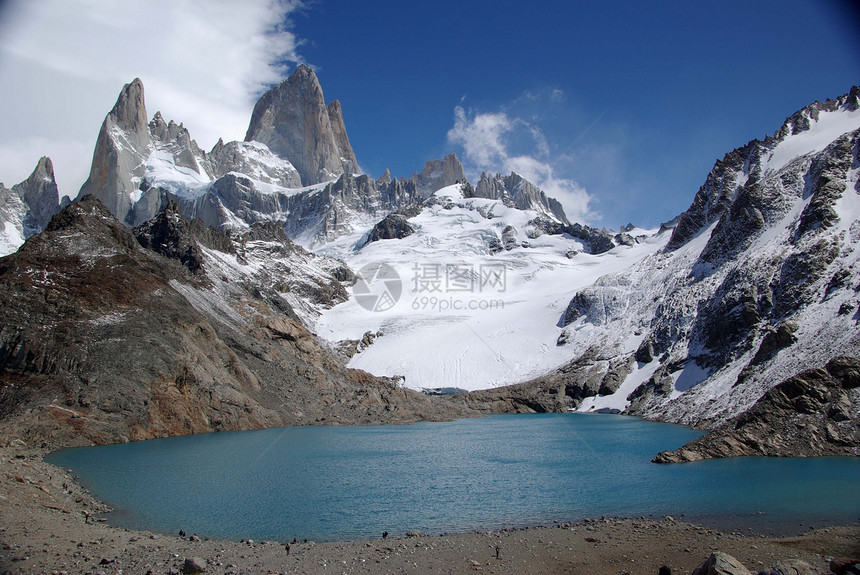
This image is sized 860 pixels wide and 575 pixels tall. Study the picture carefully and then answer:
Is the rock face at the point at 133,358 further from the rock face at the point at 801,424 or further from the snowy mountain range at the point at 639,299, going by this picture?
the rock face at the point at 801,424

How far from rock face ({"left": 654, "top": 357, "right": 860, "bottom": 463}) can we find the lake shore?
14203 millimetres

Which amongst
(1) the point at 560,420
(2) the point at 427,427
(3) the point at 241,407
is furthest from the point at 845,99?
(3) the point at 241,407

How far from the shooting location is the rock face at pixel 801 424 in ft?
100

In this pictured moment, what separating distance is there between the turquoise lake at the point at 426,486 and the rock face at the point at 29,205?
177120 mm

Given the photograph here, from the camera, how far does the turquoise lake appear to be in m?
20.0

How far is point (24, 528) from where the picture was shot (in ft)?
52.7

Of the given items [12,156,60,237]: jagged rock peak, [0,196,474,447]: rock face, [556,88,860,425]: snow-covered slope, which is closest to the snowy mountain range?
[556,88,860,425]: snow-covered slope

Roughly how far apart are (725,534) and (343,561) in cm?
1256

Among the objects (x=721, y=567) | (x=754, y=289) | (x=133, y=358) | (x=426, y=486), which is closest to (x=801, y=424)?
(x=426, y=486)

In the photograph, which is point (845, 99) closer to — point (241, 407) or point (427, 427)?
point (427, 427)

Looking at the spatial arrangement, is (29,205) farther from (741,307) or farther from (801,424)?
(801,424)

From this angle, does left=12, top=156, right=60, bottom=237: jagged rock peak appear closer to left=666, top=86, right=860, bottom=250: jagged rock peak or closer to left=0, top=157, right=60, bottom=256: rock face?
left=0, top=157, right=60, bottom=256: rock face

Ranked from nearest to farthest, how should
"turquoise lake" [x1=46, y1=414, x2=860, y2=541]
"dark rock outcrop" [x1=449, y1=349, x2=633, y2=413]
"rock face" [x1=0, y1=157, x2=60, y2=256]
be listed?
"turquoise lake" [x1=46, y1=414, x2=860, y2=541], "dark rock outcrop" [x1=449, y1=349, x2=633, y2=413], "rock face" [x1=0, y1=157, x2=60, y2=256]

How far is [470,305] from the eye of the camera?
137m
